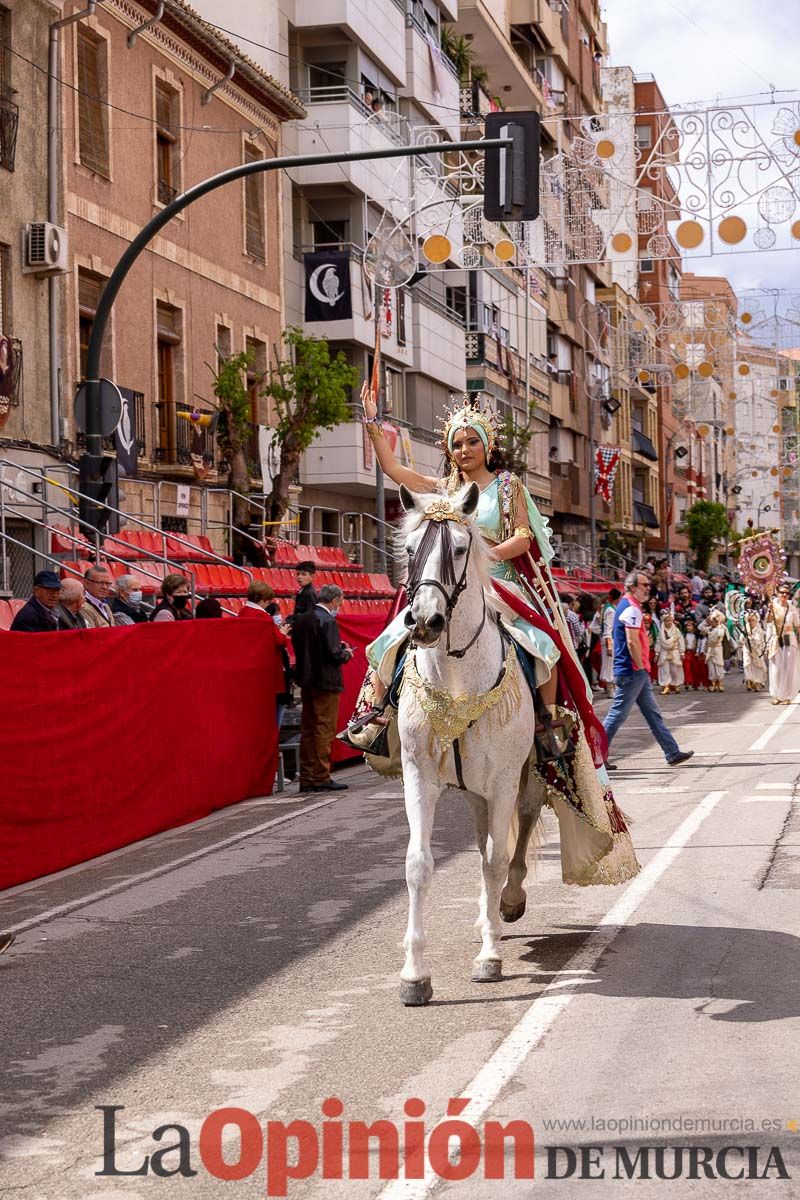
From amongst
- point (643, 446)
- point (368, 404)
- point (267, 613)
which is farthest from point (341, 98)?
point (643, 446)

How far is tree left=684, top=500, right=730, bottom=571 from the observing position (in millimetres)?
85500

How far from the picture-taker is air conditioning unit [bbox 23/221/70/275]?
2325 cm

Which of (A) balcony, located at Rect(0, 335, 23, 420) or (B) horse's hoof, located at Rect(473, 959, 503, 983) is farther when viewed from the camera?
(A) balcony, located at Rect(0, 335, 23, 420)

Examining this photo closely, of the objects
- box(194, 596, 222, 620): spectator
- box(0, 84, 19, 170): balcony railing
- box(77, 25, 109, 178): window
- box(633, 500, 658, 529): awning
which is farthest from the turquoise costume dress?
box(633, 500, 658, 529): awning

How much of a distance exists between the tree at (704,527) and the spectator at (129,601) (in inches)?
2834

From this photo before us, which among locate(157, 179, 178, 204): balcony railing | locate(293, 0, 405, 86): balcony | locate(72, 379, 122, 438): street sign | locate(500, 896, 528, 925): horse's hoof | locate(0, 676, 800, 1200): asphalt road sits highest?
locate(293, 0, 405, 86): balcony

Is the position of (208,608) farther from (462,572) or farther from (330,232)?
(330,232)

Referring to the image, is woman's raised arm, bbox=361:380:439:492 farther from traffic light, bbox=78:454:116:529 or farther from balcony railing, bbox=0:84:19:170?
balcony railing, bbox=0:84:19:170

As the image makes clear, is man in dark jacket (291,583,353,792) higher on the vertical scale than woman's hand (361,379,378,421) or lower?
lower

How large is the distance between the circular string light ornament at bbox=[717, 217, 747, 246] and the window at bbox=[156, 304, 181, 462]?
1067 cm

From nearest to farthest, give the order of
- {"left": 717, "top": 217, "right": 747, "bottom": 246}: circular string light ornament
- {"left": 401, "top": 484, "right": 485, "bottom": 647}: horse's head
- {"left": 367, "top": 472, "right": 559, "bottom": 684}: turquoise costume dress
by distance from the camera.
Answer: {"left": 401, "top": 484, "right": 485, "bottom": 647}: horse's head, {"left": 367, "top": 472, "right": 559, "bottom": 684}: turquoise costume dress, {"left": 717, "top": 217, "right": 747, "bottom": 246}: circular string light ornament

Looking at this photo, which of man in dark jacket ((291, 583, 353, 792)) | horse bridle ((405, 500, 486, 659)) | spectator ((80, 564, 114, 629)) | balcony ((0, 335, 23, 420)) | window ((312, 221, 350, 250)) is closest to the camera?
horse bridle ((405, 500, 486, 659))

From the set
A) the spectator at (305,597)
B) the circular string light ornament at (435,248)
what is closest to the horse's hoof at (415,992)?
the spectator at (305,597)

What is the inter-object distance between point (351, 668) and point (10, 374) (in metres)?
7.80
